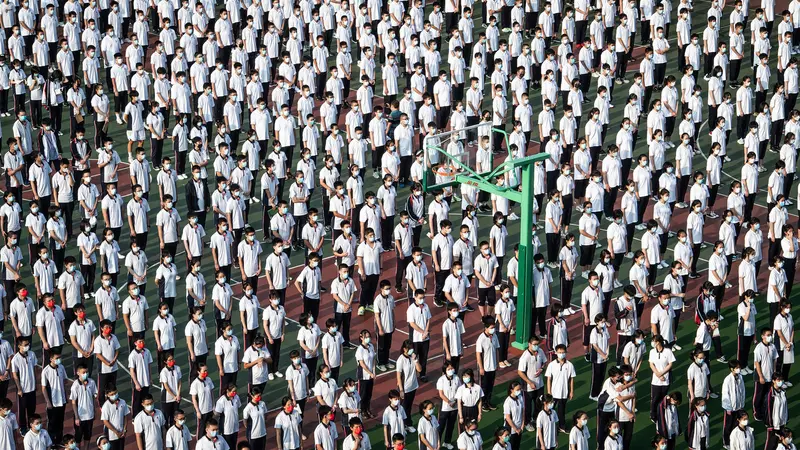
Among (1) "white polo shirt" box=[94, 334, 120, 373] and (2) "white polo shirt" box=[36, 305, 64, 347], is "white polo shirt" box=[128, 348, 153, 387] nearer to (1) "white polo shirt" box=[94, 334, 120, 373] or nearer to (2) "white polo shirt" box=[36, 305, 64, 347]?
(1) "white polo shirt" box=[94, 334, 120, 373]

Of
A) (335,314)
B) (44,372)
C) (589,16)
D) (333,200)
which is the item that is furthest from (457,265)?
(589,16)

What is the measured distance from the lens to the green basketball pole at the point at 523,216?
23688mm

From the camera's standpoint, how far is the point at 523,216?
24.2m

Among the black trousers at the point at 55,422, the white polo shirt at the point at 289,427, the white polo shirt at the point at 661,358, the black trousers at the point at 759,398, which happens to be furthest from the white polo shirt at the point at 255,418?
the black trousers at the point at 759,398

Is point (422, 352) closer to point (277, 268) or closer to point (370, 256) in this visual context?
point (370, 256)

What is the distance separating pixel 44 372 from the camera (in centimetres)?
2130

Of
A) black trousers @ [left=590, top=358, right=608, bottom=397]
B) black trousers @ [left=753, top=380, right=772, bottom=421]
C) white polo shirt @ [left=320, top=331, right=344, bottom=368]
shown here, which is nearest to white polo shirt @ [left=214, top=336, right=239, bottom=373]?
white polo shirt @ [left=320, top=331, right=344, bottom=368]

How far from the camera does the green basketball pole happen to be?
23.7m

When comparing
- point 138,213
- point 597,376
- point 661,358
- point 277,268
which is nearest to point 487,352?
point 597,376

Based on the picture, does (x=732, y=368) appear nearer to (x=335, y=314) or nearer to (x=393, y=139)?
(x=335, y=314)

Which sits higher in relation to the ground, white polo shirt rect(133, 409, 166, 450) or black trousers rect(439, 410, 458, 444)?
white polo shirt rect(133, 409, 166, 450)

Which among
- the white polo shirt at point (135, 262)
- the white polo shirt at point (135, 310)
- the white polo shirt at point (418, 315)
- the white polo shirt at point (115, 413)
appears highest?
the white polo shirt at point (135, 262)

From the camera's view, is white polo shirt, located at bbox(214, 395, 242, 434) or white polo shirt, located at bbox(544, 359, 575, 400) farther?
white polo shirt, located at bbox(544, 359, 575, 400)

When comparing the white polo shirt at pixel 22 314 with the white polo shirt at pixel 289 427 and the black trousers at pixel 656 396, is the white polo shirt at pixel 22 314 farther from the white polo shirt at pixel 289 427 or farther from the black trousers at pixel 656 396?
the black trousers at pixel 656 396
